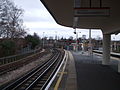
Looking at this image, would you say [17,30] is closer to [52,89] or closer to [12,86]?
[12,86]

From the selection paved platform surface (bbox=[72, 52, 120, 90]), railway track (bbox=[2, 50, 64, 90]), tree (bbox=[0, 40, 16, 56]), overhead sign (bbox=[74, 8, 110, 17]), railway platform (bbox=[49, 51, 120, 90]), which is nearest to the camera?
overhead sign (bbox=[74, 8, 110, 17])

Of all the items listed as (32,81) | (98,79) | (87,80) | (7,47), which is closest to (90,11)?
(87,80)

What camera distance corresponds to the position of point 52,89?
12297mm

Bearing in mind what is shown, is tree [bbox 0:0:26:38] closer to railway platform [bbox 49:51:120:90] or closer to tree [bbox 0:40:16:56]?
tree [bbox 0:40:16:56]

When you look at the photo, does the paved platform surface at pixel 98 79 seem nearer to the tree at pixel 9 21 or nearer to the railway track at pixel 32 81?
the railway track at pixel 32 81

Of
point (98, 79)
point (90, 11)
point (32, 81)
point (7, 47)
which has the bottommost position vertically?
point (32, 81)

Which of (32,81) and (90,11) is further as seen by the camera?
(32,81)

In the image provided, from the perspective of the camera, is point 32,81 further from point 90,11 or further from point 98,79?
point 90,11

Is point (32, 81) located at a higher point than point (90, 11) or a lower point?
lower

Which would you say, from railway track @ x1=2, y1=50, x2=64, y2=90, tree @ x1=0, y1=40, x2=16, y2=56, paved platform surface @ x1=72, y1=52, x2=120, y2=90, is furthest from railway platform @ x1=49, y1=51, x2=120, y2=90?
tree @ x1=0, y1=40, x2=16, y2=56

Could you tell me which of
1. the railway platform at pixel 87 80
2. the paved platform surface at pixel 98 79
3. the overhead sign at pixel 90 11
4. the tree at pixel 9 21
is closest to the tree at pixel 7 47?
the tree at pixel 9 21

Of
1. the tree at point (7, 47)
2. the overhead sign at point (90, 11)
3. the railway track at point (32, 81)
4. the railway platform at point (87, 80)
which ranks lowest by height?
the railway track at point (32, 81)

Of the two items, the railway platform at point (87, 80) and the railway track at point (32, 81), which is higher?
the railway platform at point (87, 80)

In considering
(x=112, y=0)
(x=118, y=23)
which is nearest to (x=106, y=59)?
(x=118, y=23)
